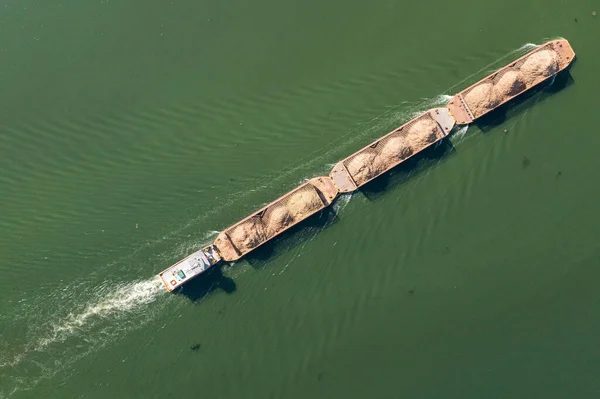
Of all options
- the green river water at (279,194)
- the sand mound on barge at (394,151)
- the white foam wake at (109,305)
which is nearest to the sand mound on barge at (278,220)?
the green river water at (279,194)

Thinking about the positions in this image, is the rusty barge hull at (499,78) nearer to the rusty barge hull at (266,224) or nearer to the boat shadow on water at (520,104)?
the boat shadow on water at (520,104)

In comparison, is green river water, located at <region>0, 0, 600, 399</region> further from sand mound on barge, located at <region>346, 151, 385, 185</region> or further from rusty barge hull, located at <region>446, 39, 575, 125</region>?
sand mound on barge, located at <region>346, 151, 385, 185</region>

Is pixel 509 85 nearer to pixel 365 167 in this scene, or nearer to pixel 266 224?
pixel 365 167

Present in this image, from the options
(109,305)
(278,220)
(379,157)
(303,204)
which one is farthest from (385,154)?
(109,305)

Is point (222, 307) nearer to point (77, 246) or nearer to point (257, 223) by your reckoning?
point (257, 223)

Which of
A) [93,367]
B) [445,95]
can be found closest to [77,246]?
[93,367]

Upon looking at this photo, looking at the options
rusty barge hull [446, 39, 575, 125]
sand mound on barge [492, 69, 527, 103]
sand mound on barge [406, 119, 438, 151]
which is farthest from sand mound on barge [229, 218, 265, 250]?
sand mound on barge [492, 69, 527, 103]
